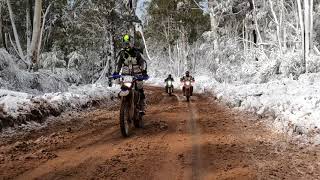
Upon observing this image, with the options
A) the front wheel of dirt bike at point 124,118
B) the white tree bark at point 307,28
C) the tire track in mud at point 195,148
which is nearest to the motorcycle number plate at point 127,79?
the front wheel of dirt bike at point 124,118

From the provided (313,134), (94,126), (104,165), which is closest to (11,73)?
(94,126)

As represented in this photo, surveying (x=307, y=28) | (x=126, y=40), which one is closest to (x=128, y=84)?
(x=126, y=40)

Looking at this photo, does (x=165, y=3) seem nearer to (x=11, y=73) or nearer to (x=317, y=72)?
(x=317, y=72)

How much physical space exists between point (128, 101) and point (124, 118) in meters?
0.62

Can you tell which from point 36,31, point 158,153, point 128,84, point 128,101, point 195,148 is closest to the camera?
point 158,153

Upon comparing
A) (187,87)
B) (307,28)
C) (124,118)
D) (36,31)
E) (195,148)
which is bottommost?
(195,148)

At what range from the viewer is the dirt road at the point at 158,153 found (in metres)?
6.16

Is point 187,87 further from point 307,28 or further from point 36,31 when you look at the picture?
point 36,31

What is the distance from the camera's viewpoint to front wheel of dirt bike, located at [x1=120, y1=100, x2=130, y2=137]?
9.05m

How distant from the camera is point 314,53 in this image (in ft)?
73.9

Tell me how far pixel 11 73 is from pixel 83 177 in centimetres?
1123

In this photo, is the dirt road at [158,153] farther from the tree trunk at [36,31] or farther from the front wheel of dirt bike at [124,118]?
the tree trunk at [36,31]

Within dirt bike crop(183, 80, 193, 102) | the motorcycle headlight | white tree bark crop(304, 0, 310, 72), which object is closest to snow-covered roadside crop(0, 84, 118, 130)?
the motorcycle headlight

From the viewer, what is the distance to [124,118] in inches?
358
